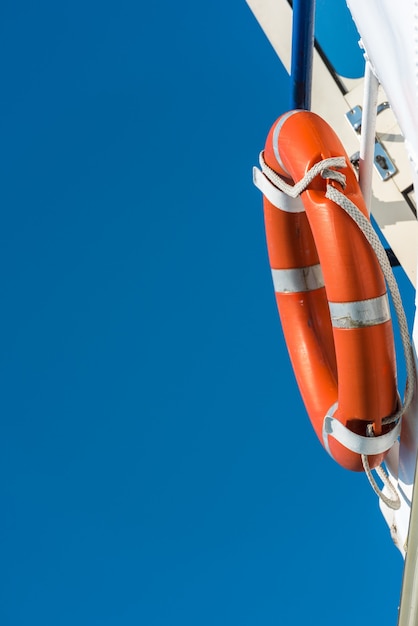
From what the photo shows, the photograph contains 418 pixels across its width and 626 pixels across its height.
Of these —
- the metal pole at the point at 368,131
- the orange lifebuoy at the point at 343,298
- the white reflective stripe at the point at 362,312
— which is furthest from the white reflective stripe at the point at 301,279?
the white reflective stripe at the point at 362,312

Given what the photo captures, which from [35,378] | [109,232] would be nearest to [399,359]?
[109,232]

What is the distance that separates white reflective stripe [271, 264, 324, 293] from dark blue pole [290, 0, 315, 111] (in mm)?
405

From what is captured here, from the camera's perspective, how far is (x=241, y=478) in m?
2.96

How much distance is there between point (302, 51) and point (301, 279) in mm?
471

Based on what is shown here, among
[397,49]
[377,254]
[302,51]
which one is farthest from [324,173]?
[302,51]

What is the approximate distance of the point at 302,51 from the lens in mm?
1579

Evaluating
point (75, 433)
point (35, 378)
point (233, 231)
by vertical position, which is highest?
point (233, 231)

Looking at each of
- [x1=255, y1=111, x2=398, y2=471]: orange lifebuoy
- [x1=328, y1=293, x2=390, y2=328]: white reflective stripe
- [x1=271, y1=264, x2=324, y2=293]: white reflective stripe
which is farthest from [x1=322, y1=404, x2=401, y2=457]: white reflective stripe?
[x1=271, y1=264, x2=324, y2=293]: white reflective stripe

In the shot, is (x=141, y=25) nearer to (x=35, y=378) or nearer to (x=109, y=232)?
(x=109, y=232)

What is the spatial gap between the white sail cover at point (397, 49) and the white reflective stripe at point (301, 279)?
1.73ft

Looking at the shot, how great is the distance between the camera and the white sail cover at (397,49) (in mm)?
825

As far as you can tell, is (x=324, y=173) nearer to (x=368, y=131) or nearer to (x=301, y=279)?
(x=368, y=131)

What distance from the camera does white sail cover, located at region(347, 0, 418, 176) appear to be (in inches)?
32.5

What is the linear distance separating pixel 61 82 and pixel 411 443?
1958 millimetres
